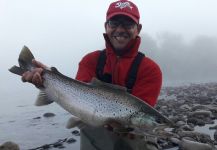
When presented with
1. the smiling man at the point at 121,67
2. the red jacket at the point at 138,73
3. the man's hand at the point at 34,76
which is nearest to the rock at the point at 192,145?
the smiling man at the point at 121,67

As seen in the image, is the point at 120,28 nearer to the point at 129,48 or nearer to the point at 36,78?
the point at 129,48

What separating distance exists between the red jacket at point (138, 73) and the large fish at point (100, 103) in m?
0.87

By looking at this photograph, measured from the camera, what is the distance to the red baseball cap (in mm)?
7145

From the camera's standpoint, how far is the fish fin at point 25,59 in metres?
6.88

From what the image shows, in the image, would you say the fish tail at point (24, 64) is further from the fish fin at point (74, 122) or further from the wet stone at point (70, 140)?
the wet stone at point (70, 140)

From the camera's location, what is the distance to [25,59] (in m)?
6.91

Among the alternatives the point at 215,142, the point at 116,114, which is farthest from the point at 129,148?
the point at 215,142

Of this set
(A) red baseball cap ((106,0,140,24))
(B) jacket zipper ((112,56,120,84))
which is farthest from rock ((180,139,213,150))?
(A) red baseball cap ((106,0,140,24))

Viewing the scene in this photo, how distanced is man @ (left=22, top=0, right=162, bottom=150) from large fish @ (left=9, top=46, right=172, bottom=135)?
24.9 inches

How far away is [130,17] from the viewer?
7.12 metres

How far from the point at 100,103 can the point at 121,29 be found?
64.4 inches

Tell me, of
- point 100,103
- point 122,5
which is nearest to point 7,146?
point 100,103

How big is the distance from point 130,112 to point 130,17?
1973 millimetres

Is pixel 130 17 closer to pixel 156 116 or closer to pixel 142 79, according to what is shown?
pixel 142 79
